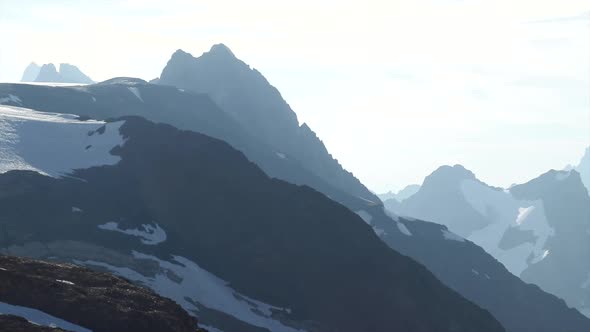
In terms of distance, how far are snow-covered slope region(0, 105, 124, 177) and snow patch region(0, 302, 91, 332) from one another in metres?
99.5

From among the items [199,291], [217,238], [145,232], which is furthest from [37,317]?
[217,238]

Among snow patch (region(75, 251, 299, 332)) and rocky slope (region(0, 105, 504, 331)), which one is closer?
snow patch (region(75, 251, 299, 332))

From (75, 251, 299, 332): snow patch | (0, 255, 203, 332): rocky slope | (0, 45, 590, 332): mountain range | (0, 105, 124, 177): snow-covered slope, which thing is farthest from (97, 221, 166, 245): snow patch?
(0, 255, 203, 332): rocky slope

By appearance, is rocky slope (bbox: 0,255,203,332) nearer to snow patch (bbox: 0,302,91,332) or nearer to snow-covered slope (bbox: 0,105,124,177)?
snow patch (bbox: 0,302,91,332)

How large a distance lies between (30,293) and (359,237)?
108289 millimetres

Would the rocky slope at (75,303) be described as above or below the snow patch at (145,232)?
below

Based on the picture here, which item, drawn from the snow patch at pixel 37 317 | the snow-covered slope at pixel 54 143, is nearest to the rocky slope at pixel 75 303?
the snow patch at pixel 37 317

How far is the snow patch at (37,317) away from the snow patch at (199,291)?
62918mm

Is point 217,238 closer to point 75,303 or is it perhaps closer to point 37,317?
point 75,303

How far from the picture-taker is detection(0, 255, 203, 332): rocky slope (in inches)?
2099

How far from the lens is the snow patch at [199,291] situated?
12081 cm

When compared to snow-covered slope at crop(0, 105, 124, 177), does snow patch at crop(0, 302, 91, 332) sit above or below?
below

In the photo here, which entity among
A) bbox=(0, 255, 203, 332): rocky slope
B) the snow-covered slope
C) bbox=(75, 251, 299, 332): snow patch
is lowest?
bbox=(0, 255, 203, 332): rocky slope

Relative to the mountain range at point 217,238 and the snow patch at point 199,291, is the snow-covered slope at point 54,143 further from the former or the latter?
the snow patch at point 199,291
